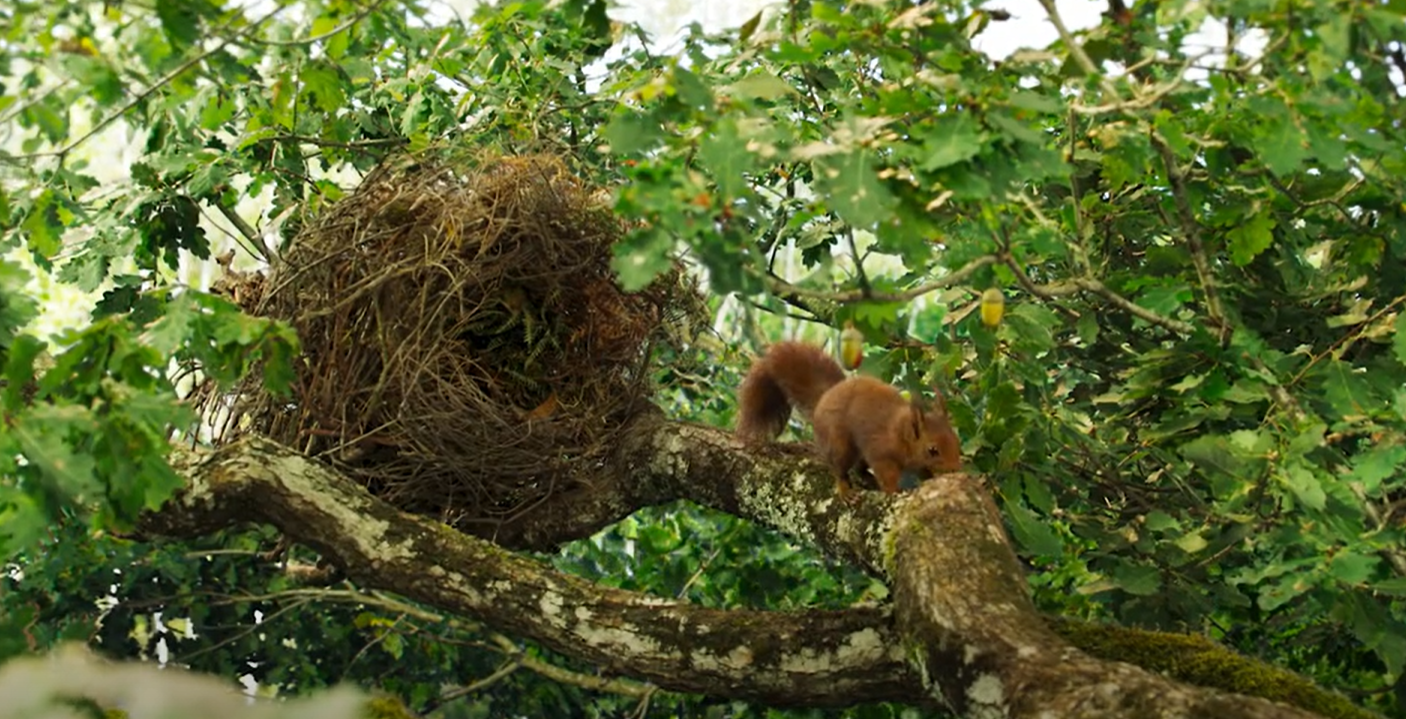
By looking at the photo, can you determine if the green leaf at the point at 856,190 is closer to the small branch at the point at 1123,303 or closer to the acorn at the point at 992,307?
the acorn at the point at 992,307

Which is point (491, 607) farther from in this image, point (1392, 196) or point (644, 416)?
point (1392, 196)

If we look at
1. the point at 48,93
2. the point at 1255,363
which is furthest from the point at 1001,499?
the point at 48,93

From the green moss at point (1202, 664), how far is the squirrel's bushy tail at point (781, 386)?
131 centimetres

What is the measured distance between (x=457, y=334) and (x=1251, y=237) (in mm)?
2135

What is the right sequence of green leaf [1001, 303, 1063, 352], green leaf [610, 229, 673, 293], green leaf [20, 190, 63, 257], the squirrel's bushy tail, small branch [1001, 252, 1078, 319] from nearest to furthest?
green leaf [610, 229, 673, 293], small branch [1001, 252, 1078, 319], green leaf [20, 190, 63, 257], green leaf [1001, 303, 1063, 352], the squirrel's bushy tail

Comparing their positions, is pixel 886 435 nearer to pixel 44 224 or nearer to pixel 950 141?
pixel 950 141

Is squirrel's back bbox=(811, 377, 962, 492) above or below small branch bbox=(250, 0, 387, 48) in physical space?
below

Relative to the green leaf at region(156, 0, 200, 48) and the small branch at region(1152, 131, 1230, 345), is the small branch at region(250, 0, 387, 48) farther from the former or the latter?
the small branch at region(1152, 131, 1230, 345)

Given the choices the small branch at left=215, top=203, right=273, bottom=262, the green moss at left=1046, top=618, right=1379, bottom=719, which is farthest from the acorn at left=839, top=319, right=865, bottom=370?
the small branch at left=215, top=203, right=273, bottom=262

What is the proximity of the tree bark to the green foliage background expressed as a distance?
0.38 meters

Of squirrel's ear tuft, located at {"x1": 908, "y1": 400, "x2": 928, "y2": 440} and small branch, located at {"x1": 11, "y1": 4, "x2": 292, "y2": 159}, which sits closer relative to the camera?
small branch, located at {"x1": 11, "y1": 4, "x2": 292, "y2": 159}

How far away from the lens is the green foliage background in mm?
2693

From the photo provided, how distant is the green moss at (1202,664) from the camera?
2.96 meters

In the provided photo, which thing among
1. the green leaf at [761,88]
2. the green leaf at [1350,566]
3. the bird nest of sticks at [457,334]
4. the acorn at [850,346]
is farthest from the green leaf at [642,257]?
the bird nest of sticks at [457,334]
